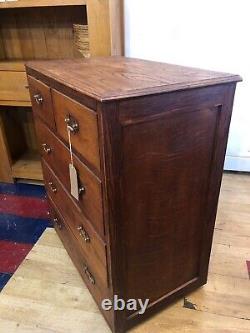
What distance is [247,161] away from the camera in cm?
214

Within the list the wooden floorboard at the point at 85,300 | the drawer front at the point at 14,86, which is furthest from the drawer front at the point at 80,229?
the drawer front at the point at 14,86

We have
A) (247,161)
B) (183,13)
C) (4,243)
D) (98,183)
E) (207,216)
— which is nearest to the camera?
(98,183)

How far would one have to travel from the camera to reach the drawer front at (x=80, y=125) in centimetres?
79

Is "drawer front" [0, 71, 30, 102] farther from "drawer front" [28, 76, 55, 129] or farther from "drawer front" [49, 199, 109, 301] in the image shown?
"drawer front" [49, 199, 109, 301]

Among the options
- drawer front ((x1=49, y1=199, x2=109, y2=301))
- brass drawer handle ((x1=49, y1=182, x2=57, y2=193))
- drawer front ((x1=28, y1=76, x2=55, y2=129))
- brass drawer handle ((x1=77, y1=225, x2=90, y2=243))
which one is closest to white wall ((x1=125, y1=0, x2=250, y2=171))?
drawer front ((x1=28, y1=76, x2=55, y2=129))

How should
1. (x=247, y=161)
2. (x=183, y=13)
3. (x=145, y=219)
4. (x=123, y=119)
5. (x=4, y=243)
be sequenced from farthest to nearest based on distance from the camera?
(x=247, y=161)
(x=183, y=13)
(x=4, y=243)
(x=145, y=219)
(x=123, y=119)

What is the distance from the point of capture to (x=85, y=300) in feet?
4.15

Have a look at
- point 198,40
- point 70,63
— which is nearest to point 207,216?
point 70,63

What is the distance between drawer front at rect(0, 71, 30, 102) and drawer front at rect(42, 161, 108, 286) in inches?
24.3

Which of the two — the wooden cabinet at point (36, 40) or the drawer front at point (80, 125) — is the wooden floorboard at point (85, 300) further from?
the wooden cabinet at point (36, 40)

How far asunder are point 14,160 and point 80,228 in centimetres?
136

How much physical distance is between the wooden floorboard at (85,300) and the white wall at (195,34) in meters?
1.08

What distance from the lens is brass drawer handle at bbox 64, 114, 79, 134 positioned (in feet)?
2.88

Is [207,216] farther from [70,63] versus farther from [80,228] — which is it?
[70,63]
